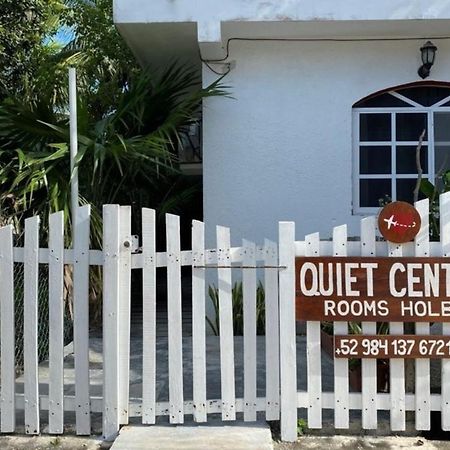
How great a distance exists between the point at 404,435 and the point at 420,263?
4.06ft

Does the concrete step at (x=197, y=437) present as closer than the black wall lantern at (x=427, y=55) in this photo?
Yes

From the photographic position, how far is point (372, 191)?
25.6 ft

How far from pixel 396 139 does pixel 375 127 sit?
1.03ft

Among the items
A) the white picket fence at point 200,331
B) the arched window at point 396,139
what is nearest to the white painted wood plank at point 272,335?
the white picket fence at point 200,331

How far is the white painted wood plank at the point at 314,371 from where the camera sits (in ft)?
13.6

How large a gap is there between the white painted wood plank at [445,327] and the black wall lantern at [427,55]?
3.94m

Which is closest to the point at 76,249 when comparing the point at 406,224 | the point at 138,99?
the point at 406,224

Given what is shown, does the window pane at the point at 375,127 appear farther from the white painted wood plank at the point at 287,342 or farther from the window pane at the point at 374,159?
the white painted wood plank at the point at 287,342

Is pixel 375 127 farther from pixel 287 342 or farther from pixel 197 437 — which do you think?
pixel 197 437

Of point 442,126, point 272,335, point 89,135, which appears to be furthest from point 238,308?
point 442,126

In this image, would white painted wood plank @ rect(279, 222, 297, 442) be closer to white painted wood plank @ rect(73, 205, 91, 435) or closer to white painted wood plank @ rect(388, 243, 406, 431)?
white painted wood plank @ rect(388, 243, 406, 431)

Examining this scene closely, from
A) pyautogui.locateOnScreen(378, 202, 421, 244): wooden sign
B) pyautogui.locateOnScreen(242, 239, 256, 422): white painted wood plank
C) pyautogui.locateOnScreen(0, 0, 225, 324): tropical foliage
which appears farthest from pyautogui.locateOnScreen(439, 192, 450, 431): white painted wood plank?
pyautogui.locateOnScreen(0, 0, 225, 324): tropical foliage

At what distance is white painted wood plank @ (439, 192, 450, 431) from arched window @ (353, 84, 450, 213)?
3.60 metres

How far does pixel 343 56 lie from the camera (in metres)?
7.64
